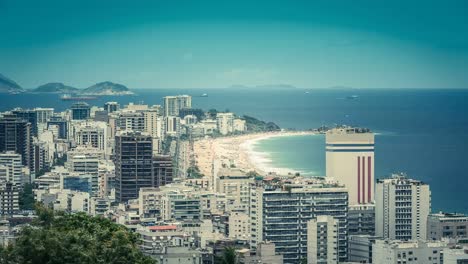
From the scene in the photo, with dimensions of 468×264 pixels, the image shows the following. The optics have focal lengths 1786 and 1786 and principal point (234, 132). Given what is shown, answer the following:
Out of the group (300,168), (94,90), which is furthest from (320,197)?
(94,90)

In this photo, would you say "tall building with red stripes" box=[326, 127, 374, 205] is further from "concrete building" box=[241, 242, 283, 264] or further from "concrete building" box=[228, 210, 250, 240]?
"concrete building" box=[241, 242, 283, 264]

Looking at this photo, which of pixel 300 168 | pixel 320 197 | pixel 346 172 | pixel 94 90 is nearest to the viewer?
pixel 320 197

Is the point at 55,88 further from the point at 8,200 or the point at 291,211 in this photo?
the point at 291,211

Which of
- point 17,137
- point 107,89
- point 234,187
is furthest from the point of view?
point 107,89

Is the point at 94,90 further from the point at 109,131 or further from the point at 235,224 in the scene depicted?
the point at 235,224

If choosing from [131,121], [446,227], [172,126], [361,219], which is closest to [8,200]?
[361,219]

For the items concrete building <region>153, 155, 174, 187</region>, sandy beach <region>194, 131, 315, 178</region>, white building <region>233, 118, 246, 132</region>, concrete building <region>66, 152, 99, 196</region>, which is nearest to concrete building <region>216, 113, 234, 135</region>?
white building <region>233, 118, 246, 132</region>

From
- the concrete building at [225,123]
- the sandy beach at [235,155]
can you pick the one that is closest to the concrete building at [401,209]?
the sandy beach at [235,155]
